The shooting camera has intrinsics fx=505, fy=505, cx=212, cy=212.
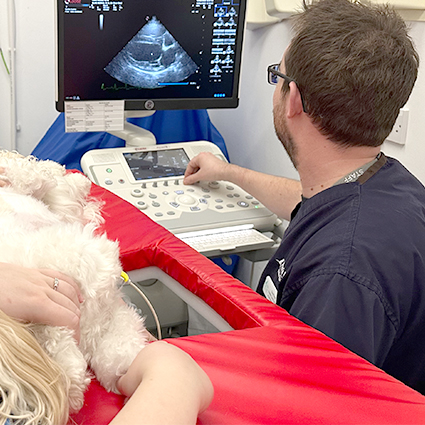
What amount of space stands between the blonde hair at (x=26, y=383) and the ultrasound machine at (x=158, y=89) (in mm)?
864

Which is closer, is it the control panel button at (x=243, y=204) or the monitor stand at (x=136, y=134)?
the control panel button at (x=243, y=204)

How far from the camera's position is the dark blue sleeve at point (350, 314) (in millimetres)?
809

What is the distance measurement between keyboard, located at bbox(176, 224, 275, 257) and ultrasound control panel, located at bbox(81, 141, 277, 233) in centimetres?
2

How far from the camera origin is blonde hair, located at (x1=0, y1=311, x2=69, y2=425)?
1.39 feet

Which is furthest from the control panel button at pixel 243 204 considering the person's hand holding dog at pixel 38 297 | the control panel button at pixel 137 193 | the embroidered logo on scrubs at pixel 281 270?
the person's hand holding dog at pixel 38 297

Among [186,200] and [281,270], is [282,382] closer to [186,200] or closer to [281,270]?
[281,270]

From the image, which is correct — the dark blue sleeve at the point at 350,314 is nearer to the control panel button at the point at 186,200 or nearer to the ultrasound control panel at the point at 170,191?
the ultrasound control panel at the point at 170,191

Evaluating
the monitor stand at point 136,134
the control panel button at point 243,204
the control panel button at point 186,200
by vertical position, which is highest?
the monitor stand at point 136,134

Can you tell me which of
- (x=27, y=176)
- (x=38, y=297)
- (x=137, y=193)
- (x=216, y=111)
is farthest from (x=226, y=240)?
(x=216, y=111)

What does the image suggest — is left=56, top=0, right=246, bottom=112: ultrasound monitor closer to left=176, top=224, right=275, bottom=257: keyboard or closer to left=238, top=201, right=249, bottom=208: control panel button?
left=238, top=201, right=249, bottom=208: control panel button

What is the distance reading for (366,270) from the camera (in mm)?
831

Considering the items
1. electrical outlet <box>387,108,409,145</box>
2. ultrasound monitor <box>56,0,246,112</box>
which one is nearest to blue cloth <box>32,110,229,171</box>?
ultrasound monitor <box>56,0,246,112</box>

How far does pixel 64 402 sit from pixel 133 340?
20 cm

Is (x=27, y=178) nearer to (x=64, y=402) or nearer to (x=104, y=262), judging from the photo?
(x=104, y=262)
